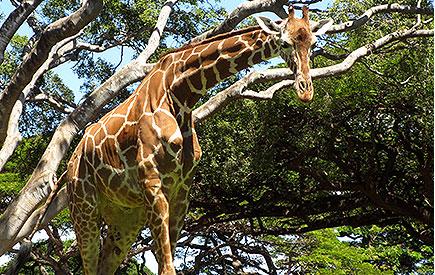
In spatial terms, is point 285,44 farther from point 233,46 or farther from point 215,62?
point 215,62

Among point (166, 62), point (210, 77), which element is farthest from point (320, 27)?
point (166, 62)

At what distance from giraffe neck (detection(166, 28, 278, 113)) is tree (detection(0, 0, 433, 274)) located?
12.6 ft

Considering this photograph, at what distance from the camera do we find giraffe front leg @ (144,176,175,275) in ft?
14.7

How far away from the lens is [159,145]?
4527 mm

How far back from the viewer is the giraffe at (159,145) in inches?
177

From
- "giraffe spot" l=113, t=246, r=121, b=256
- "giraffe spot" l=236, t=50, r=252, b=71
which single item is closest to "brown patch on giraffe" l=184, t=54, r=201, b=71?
"giraffe spot" l=236, t=50, r=252, b=71

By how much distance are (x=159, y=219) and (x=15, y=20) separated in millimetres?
4611

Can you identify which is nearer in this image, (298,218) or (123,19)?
(123,19)

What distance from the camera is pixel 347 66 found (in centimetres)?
912

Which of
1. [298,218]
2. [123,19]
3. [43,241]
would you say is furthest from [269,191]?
[43,241]

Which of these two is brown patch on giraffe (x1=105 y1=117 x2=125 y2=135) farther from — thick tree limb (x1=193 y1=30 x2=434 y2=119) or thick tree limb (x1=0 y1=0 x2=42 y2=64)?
thick tree limb (x1=0 y1=0 x2=42 y2=64)

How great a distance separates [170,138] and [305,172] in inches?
339

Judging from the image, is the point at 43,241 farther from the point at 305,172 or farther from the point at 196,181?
the point at 305,172

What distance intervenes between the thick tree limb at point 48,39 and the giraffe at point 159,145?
2.10m
